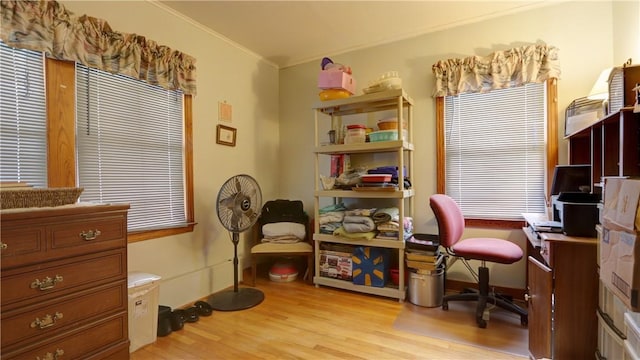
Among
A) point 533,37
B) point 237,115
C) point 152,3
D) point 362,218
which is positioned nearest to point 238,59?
point 237,115

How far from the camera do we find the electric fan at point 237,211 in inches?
95.0

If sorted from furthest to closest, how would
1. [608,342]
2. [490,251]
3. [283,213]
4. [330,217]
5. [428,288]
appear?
[283,213] < [330,217] < [428,288] < [490,251] < [608,342]

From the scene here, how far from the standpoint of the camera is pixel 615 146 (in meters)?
1.42

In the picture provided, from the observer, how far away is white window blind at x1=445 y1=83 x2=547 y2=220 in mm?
2482

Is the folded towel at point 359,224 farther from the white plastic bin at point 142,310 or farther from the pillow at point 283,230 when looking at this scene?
the white plastic bin at point 142,310

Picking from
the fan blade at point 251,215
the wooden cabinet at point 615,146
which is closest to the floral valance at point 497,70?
the wooden cabinet at point 615,146

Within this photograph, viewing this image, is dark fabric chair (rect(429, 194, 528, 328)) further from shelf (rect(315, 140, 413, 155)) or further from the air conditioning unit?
the air conditioning unit

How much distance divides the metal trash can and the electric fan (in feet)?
4.37

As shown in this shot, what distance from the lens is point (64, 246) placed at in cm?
138

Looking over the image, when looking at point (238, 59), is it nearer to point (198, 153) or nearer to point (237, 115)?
point (237, 115)

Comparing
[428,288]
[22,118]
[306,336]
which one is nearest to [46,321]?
[22,118]

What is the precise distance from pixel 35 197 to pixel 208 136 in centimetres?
153

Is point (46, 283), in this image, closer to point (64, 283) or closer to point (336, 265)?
point (64, 283)

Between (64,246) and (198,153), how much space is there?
1.41 m
